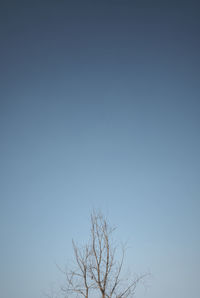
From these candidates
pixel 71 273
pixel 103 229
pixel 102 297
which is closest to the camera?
pixel 102 297

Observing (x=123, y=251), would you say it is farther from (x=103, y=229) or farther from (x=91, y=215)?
(x=91, y=215)

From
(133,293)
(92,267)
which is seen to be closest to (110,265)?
(92,267)

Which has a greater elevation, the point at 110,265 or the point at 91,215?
the point at 91,215

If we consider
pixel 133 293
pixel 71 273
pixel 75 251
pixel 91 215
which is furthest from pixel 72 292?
pixel 91 215

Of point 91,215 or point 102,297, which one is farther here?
point 91,215

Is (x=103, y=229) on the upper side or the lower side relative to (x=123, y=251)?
upper

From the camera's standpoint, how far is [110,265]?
11055 millimetres

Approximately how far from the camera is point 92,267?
11258 millimetres

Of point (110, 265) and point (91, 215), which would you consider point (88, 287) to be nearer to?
point (110, 265)

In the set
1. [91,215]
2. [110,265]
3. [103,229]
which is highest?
[91,215]

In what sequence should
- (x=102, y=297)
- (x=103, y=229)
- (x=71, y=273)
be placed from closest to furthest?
(x=102, y=297) → (x=71, y=273) → (x=103, y=229)

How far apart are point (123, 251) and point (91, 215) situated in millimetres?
2341

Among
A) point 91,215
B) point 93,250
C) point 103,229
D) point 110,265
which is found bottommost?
point 110,265

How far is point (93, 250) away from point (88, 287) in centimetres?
150
